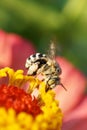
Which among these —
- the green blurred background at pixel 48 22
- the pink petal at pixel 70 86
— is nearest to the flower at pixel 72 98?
the pink petal at pixel 70 86

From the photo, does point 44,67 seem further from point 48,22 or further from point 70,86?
point 48,22

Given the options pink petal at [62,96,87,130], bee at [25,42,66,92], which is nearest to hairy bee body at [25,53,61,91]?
bee at [25,42,66,92]

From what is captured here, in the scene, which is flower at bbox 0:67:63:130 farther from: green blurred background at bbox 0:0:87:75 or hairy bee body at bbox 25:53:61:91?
green blurred background at bbox 0:0:87:75

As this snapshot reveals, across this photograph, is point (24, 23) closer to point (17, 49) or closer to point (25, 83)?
point (17, 49)

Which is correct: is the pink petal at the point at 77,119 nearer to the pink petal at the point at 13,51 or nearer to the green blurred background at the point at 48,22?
the pink petal at the point at 13,51

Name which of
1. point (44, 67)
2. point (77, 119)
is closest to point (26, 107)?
point (44, 67)
